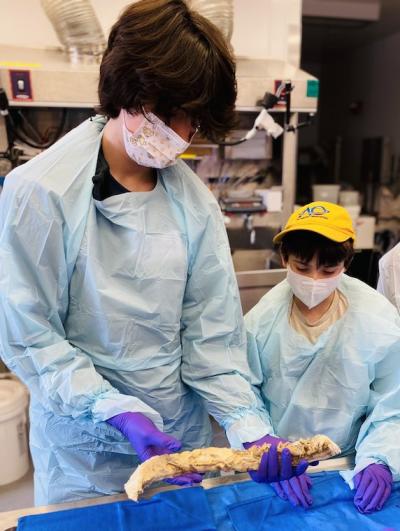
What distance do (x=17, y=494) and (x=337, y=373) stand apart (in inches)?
65.5

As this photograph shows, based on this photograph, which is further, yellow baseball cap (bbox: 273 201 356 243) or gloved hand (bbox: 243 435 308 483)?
yellow baseball cap (bbox: 273 201 356 243)

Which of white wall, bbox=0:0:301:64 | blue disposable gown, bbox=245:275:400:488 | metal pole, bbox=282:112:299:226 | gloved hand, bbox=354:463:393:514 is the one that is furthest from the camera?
white wall, bbox=0:0:301:64

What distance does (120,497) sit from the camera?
96 centimetres

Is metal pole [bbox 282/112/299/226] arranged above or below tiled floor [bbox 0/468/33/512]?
above

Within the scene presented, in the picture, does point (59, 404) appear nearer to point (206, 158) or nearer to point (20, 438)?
point (20, 438)

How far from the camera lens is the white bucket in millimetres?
2068

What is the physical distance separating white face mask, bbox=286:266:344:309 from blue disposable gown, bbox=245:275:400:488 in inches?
2.8

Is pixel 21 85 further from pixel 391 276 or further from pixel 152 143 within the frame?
pixel 391 276

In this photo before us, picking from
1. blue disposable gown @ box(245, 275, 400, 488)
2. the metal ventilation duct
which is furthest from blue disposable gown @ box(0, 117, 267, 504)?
the metal ventilation duct

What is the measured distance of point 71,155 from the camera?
0.93m

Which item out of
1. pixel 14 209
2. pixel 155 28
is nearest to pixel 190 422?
pixel 14 209

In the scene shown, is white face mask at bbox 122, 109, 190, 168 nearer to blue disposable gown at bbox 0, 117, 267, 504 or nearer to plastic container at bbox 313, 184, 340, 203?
blue disposable gown at bbox 0, 117, 267, 504

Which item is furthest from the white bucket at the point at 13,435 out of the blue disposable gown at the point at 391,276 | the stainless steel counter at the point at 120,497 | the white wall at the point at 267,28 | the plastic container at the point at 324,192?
the plastic container at the point at 324,192

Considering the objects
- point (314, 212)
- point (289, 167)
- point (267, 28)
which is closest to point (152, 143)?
point (314, 212)
